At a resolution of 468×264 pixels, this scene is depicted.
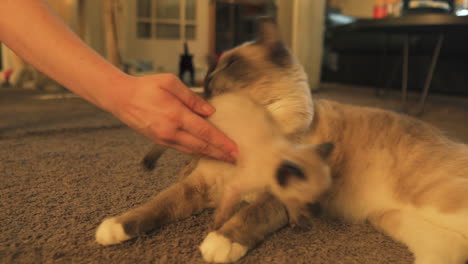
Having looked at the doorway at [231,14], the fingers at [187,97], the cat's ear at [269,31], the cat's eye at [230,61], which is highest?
the doorway at [231,14]

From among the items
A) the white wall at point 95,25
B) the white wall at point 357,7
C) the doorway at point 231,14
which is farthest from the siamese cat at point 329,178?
the white wall at point 357,7

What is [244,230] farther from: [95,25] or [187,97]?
[95,25]

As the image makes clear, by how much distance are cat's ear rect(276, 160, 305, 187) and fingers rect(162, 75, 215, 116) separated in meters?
0.21

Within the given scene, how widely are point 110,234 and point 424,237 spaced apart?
69 cm

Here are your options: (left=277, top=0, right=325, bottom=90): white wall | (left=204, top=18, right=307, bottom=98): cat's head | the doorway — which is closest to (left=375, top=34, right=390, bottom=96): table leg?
(left=277, top=0, right=325, bottom=90): white wall

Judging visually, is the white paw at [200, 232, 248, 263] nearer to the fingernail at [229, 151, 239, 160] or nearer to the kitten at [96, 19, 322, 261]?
the kitten at [96, 19, 322, 261]

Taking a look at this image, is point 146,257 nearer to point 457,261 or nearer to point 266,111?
point 266,111

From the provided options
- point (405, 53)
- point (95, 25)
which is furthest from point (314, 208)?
point (95, 25)

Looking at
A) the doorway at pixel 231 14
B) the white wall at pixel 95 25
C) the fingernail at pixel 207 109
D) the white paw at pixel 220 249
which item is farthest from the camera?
the doorway at pixel 231 14

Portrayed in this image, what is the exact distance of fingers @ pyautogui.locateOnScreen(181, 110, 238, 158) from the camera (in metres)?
0.71

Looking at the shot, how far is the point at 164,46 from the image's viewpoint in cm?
511

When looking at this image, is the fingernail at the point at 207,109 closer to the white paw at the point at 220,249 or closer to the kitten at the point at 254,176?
the kitten at the point at 254,176

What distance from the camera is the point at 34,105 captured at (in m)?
2.50

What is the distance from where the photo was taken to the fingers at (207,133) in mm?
710
